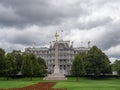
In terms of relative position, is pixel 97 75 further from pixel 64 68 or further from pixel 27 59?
pixel 64 68

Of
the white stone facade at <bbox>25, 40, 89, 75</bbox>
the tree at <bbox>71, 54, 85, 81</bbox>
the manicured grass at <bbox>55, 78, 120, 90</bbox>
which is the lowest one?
the manicured grass at <bbox>55, 78, 120, 90</bbox>

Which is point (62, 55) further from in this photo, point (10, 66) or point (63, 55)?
point (10, 66)

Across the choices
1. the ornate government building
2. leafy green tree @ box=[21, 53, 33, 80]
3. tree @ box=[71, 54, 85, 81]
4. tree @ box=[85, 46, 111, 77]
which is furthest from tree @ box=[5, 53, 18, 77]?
the ornate government building

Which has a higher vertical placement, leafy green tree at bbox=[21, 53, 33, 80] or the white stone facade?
the white stone facade

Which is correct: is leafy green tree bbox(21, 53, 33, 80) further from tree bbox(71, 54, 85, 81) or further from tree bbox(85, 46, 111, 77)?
tree bbox(85, 46, 111, 77)

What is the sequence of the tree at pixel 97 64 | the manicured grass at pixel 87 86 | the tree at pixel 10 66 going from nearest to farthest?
the manicured grass at pixel 87 86 < the tree at pixel 10 66 < the tree at pixel 97 64

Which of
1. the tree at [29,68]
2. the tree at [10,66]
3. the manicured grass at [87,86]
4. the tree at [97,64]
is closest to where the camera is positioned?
the manicured grass at [87,86]

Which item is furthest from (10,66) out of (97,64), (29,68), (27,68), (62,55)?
(62,55)

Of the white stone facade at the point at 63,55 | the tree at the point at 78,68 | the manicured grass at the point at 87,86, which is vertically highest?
the white stone facade at the point at 63,55

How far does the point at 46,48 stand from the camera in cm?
19150

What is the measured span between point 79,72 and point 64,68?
8770 centimetres

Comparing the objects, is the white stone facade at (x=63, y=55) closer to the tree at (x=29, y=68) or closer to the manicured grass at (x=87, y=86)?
the tree at (x=29, y=68)

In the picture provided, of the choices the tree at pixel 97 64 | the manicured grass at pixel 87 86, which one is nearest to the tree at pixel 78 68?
the tree at pixel 97 64

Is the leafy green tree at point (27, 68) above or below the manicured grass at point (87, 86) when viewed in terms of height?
above
